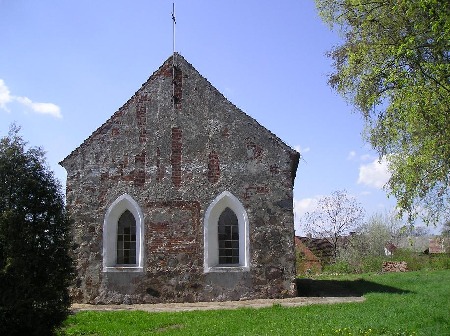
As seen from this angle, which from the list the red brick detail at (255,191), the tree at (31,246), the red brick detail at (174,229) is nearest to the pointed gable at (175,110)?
the red brick detail at (255,191)

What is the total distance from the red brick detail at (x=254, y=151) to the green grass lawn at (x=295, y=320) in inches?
210

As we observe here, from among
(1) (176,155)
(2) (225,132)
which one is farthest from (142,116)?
(2) (225,132)

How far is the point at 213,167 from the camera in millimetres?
16828

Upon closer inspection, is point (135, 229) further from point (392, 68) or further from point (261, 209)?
point (392, 68)

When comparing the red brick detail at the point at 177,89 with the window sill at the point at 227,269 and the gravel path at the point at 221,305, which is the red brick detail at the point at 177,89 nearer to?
the window sill at the point at 227,269

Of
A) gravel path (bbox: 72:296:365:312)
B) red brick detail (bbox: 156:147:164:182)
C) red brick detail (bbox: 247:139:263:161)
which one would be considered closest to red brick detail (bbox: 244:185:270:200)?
red brick detail (bbox: 247:139:263:161)

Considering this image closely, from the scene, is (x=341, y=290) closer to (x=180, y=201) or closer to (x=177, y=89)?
(x=180, y=201)

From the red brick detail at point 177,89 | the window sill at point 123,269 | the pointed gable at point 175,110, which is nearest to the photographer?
the window sill at point 123,269

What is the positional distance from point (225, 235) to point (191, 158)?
2.98 m

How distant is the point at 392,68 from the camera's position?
36.3ft

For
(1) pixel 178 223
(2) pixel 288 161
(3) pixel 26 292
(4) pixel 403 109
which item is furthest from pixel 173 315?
(4) pixel 403 109

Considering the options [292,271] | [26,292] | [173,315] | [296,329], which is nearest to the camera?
[26,292]

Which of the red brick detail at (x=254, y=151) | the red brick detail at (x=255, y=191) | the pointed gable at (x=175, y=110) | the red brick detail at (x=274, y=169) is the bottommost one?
the red brick detail at (x=255, y=191)

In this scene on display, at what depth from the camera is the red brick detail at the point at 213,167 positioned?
16750mm
